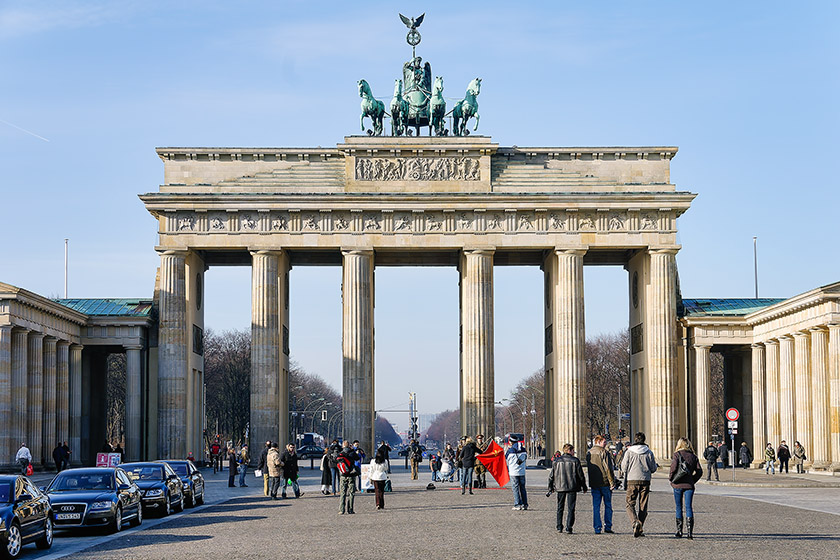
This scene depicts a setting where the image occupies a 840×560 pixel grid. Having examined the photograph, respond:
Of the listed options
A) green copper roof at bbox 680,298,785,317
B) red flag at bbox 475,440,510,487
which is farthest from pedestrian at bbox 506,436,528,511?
green copper roof at bbox 680,298,785,317

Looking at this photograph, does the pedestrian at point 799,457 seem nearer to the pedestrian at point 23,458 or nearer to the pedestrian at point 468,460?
the pedestrian at point 468,460

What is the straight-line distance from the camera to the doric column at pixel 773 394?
63.5 meters

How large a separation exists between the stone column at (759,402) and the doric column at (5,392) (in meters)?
38.1

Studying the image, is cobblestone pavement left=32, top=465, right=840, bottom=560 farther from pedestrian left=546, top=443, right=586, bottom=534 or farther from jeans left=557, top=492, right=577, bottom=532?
pedestrian left=546, top=443, right=586, bottom=534

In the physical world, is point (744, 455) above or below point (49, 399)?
below

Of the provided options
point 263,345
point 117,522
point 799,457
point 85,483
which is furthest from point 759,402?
point 117,522

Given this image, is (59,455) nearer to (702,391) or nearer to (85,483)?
(85,483)

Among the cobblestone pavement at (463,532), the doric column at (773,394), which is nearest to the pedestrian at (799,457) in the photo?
the doric column at (773,394)

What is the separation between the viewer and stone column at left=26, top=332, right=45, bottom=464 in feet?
194

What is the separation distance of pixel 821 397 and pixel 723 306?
17.7 metres

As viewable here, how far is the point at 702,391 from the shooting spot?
66500 millimetres

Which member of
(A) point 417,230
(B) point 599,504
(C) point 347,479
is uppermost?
(A) point 417,230

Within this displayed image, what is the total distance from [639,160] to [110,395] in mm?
57078

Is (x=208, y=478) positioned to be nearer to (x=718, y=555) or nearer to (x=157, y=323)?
(x=157, y=323)
